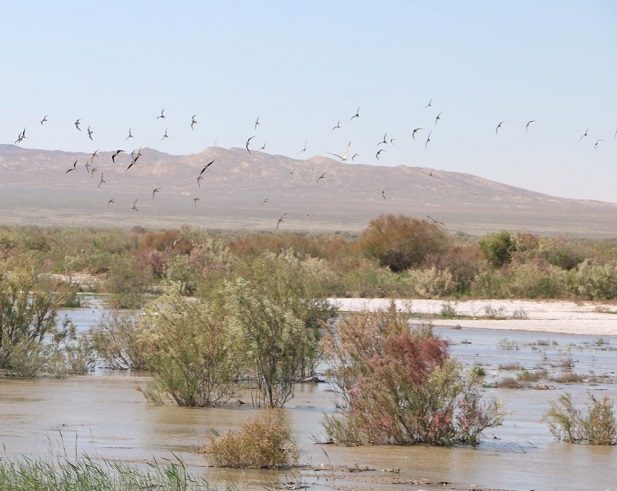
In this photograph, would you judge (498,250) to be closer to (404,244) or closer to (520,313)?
(404,244)

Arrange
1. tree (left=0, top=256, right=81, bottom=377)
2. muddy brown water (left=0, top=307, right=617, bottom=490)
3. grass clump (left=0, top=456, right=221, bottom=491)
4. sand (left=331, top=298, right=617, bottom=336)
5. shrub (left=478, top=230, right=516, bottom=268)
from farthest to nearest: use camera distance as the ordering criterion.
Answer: shrub (left=478, top=230, right=516, bottom=268) → sand (left=331, top=298, right=617, bottom=336) → tree (left=0, top=256, right=81, bottom=377) → muddy brown water (left=0, top=307, right=617, bottom=490) → grass clump (left=0, top=456, right=221, bottom=491)

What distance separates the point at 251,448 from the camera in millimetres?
14008

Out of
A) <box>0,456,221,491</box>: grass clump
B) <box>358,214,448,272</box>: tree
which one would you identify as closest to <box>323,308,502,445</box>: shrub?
<box>0,456,221,491</box>: grass clump

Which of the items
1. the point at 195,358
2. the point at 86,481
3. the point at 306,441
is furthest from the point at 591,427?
the point at 86,481

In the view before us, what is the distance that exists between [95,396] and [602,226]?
15079 centimetres

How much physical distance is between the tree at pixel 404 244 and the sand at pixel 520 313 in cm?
990

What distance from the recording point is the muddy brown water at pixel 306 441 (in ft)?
45.8

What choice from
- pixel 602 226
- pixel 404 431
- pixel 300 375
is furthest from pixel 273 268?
pixel 602 226

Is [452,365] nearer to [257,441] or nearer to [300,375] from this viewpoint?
[257,441]

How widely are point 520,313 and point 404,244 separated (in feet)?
49.8

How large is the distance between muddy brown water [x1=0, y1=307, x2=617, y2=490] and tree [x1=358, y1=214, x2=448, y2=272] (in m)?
31.4

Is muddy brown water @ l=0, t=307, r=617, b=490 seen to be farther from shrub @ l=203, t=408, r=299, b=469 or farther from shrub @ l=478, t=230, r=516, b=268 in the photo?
shrub @ l=478, t=230, r=516, b=268

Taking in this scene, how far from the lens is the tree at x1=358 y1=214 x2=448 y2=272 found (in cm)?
5603

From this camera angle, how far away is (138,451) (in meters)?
15.2
